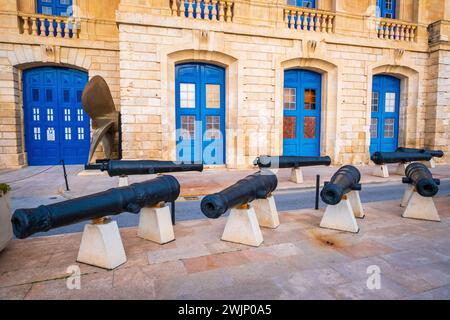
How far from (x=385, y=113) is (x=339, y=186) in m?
12.7

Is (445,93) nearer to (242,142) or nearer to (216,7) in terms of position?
(242,142)

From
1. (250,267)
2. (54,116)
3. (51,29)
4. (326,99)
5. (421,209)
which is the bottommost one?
(250,267)

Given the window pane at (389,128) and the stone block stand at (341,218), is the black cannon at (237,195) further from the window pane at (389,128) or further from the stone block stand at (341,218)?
the window pane at (389,128)

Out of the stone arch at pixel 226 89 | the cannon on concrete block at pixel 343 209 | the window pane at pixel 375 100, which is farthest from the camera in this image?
the window pane at pixel 375 100

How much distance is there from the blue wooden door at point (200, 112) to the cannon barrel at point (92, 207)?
7.83 m

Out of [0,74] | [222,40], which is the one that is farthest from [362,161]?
[0,74]

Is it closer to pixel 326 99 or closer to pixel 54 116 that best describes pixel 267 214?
pixel 326 99

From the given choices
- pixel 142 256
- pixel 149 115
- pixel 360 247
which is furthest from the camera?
pixel 149 115

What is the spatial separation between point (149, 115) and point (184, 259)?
26.4 ft

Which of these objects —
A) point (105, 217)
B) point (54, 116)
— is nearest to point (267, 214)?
point (105, 217)

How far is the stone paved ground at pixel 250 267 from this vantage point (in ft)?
9.21

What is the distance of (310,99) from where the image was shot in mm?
13469

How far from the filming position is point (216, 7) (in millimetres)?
11812

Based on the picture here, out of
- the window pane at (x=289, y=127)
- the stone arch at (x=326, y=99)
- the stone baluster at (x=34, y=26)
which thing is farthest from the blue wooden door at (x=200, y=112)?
the stone baluster at (x=34, y=26)
